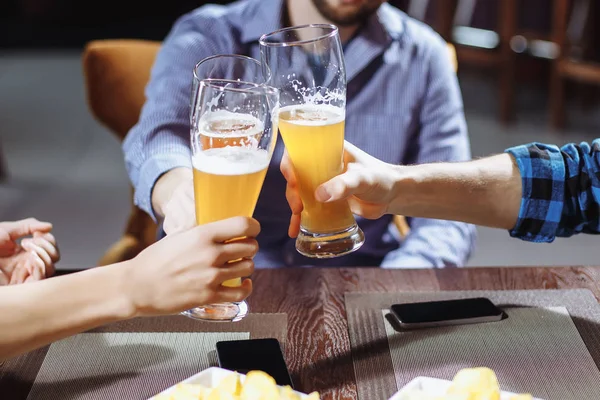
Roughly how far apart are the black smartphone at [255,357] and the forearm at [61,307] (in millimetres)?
189

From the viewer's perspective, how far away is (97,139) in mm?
4621

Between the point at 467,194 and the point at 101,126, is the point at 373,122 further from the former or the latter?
the point at 101,126

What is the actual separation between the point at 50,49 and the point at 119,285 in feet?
20.3

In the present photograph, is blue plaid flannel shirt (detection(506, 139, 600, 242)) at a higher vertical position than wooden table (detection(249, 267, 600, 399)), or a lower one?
higher

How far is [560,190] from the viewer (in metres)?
1.36

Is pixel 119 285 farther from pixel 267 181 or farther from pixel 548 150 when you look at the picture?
pixel 267 181

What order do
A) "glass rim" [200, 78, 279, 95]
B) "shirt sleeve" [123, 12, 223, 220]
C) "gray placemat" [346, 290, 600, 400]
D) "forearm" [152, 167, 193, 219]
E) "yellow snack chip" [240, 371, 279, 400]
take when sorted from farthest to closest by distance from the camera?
"shirt sleeve" [123, 12, 223, 220] → "forearm" [152, 167, 193, 219] → "gray placemat" [346, 290, 600, 400] → "glass rim" [200, 78, 279, 95] → "yellow snack chip" [240, 371, 279, 400]

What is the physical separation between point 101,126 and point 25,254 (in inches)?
145

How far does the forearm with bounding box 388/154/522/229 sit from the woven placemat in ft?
1.15

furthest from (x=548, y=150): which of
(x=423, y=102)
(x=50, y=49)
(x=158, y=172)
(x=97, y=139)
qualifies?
(x=50, y=49)

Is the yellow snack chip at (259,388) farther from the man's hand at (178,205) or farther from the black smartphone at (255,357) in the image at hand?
the man's hand at (178,205)

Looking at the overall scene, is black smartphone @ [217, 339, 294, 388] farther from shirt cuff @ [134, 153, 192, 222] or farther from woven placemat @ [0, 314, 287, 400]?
shirt cuff @ [134, 153, 192, 222]

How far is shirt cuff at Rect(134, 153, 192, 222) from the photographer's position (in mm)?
1610

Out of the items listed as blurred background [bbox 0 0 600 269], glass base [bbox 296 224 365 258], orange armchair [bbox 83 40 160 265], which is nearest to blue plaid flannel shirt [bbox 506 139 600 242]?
glass base [bbox 296 224 365 258]
